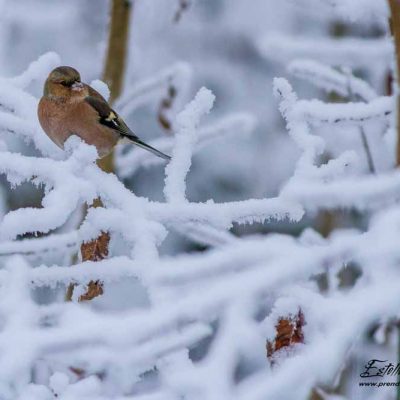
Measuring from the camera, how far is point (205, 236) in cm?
255

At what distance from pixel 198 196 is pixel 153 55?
1.56 m

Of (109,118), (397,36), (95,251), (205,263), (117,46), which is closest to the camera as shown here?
(205,263)

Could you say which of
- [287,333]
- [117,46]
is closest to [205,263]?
[287,333]

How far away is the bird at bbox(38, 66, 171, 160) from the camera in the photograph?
12.3 feet

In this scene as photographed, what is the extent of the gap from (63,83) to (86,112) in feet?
0.56

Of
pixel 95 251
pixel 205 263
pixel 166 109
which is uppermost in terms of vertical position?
pixel 166 109

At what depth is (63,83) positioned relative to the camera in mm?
3832

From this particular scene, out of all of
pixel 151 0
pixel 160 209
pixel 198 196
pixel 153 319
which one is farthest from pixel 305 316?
pixel 198 196

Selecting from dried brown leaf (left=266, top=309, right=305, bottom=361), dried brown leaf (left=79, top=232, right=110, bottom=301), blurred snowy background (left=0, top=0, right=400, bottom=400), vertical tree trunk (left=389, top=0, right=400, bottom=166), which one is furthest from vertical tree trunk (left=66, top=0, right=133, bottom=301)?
vertical tree trunk (left=389, top=0, right=400, bottom=166)

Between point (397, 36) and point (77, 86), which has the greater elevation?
point (77, 86)

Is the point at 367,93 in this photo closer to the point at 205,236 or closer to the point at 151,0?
the point at 205,236

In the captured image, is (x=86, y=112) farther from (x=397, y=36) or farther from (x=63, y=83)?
(x=397, y=36)

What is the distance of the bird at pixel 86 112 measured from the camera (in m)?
3.75

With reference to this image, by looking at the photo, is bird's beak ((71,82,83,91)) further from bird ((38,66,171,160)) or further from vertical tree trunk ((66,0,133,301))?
vertical tree trunk ((66,0,133,301))
